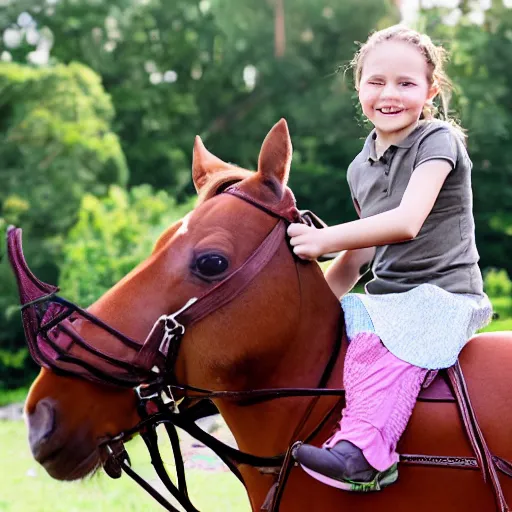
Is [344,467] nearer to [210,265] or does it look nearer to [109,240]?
[210,265]

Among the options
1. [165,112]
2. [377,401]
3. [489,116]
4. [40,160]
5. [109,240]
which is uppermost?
[377,401]

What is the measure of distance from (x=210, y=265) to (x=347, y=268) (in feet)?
2.12

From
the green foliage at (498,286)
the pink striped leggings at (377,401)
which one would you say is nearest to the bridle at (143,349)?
the pink striped leggings at (377,401)

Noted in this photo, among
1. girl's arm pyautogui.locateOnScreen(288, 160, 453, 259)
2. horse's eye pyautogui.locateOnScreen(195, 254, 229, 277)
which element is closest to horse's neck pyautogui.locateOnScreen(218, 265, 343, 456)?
girl's arm pyautogui.locateOnScreen(288, 160, 453, 259)

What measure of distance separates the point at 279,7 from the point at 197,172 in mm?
19166

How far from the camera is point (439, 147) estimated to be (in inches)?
77.2

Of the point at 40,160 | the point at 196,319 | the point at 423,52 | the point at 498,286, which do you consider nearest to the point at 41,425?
the point at 196,319

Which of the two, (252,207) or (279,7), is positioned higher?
(252,207)

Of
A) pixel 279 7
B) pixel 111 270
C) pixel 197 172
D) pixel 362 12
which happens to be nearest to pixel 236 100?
pixel 279 7

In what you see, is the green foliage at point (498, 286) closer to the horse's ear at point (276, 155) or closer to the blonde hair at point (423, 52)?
the blonde hair at point (423, 52)

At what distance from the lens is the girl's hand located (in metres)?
1.97

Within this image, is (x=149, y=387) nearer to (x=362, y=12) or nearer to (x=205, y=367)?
(x=205, y=367)

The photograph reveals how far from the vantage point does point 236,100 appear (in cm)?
2216

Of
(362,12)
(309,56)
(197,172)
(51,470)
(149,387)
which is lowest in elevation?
(309,56)
